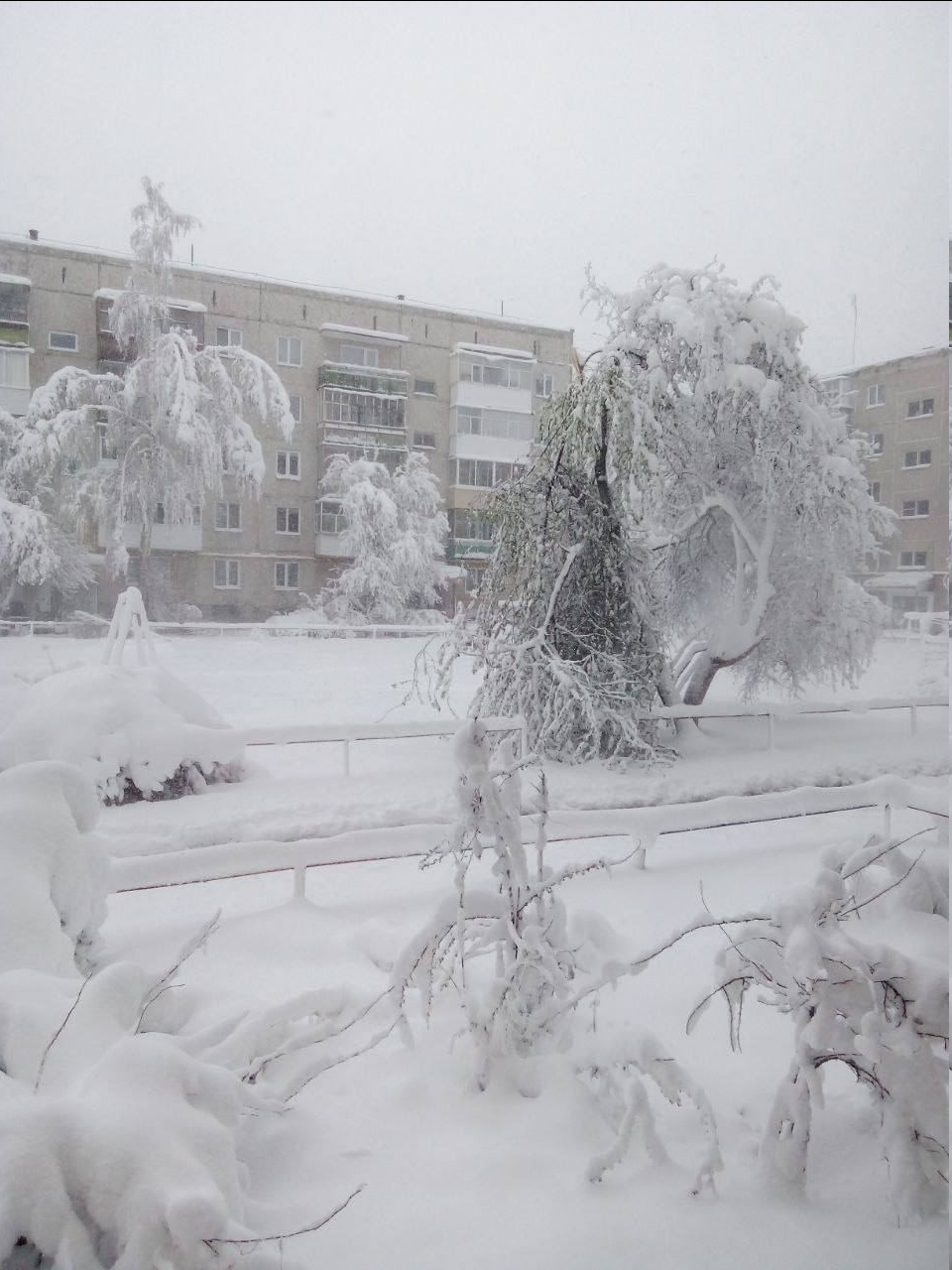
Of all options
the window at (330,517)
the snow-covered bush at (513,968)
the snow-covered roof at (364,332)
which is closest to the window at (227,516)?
the window at (330,517)

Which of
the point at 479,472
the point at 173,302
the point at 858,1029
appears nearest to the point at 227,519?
the point at 173,302

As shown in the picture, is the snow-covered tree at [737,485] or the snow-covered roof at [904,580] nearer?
the snow-covered roof at [904,580]

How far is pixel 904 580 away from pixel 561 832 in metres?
0.84

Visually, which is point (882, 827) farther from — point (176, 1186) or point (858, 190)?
point (176, 1186)

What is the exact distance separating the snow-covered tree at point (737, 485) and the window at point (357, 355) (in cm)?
51

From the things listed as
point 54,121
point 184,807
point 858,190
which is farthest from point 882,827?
point 54,121

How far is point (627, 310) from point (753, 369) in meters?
0.30

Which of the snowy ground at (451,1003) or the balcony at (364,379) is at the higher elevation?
the balcony at (364,379)

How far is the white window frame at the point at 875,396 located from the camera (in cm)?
186

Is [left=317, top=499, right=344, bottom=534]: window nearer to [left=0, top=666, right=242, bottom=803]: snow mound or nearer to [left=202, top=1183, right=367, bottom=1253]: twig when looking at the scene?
[left=0, top=666, right=242, bottom=803]: snow mound

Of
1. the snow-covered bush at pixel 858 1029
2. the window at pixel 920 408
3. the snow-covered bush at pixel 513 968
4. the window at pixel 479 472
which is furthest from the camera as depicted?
the window at pixel 479 472

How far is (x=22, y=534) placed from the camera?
151 cm

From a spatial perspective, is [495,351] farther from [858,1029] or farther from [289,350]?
[858,1029]

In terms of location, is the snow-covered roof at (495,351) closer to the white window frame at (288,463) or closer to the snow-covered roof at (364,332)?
the snow-covered roof at (364,332)
